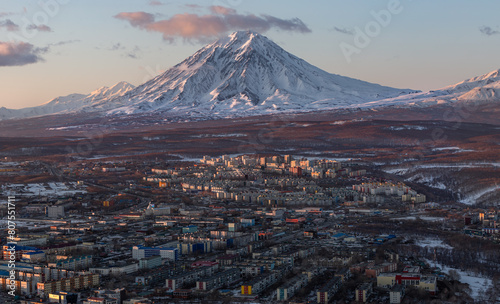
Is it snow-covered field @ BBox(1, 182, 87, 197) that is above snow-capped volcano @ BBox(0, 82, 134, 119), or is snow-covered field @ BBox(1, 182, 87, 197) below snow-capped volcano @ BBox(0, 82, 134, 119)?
below

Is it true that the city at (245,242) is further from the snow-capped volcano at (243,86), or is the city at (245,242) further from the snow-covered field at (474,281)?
the snow-capped volcano at (243,86)

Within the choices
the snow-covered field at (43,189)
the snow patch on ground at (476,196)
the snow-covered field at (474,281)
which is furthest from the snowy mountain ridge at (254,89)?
the snow-covered field at (474,281)

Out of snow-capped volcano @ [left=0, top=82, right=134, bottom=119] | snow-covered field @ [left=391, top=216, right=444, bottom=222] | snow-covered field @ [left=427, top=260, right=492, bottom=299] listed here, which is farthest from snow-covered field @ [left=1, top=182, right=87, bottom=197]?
snow-capped volcano @ [left=0, top=82, right=134, bottom=119]

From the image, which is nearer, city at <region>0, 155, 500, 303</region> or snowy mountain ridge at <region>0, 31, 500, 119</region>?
city at <region>0, 155, 500, 303</region>

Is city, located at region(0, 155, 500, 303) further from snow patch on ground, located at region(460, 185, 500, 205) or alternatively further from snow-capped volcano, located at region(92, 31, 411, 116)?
snow-capped volcano, located at region(92, 31, 411, 116)

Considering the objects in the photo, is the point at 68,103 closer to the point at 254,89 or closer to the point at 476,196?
the point at 254,89

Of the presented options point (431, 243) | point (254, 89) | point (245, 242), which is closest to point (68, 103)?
point (254, 89)

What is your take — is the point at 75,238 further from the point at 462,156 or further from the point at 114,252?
the point at 462,156
